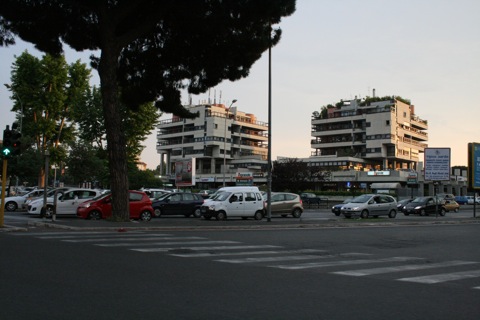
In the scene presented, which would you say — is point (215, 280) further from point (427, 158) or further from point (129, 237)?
point (427, 158)

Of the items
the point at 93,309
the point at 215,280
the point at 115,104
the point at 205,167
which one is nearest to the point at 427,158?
the point at 115,104

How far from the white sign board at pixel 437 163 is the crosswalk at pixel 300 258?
24441 mm

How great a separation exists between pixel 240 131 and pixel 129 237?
99220 millimetres

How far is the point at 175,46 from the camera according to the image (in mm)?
23906

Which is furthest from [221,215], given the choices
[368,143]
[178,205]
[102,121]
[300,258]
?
[368,143]

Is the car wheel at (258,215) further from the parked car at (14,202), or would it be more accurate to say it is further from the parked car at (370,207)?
the parked car at (14,202)

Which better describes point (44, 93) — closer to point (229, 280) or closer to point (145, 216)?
point (145, 216)

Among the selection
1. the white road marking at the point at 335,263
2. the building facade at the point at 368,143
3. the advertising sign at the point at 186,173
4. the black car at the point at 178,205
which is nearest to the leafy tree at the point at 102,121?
the advertising sign at the point at 186,173

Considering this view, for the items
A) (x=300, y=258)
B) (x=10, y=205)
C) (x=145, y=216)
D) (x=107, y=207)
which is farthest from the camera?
(x=10, y=205)

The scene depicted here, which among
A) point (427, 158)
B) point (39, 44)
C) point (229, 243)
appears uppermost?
point (39, 44)

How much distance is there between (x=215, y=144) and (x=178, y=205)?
78.3 meters

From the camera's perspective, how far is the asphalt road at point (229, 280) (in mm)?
6059

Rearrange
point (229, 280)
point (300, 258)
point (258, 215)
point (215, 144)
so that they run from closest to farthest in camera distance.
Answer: point (229, 280), point (300, 258), point (258, 215), point (215, 144)

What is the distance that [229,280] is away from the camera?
27.1 feet
